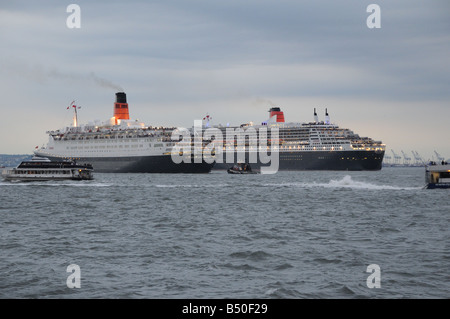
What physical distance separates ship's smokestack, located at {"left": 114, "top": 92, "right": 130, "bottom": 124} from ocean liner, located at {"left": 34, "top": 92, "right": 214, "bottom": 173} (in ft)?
55.5

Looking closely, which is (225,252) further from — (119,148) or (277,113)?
(277,113)

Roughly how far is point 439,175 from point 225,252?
4746cm

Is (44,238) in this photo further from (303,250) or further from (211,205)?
(211,205)

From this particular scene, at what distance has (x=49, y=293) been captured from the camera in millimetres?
14930

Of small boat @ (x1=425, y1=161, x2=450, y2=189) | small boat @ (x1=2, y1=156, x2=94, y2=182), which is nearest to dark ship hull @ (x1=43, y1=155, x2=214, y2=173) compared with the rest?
small boat @ (x1=2, y1=156, x2=94, y2=182)

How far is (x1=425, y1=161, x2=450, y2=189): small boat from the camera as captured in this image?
6053 centimetres

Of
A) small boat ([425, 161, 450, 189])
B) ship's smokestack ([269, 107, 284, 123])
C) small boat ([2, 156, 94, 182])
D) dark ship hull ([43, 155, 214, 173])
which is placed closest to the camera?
small boat ([425, 161, 450, 189])

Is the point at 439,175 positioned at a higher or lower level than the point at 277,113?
lower

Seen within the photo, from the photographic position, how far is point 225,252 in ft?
69.2

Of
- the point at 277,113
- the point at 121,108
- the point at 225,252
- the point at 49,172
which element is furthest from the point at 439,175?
the point at 277,113

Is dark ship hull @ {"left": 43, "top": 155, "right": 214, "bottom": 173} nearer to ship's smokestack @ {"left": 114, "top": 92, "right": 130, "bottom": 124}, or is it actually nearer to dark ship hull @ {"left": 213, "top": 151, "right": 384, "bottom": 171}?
ship's smokestack @ {"left": 114, "top": 92, "right": 130, "bottom": 124}

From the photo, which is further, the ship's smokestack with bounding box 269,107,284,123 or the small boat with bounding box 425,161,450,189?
the ship's smokestack with bounding box 269,107,284,123

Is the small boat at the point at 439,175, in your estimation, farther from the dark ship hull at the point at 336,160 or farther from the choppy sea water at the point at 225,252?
the dark ship hull at the point at 336,160
